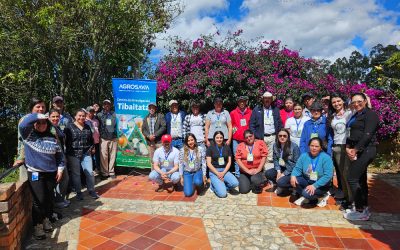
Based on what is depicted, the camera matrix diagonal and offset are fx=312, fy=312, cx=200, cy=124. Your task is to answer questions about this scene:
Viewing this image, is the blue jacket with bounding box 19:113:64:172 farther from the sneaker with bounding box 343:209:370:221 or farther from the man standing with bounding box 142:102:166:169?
the sneaker with bounding box 343:209:370:221

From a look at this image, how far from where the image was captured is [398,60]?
6539 millimetres

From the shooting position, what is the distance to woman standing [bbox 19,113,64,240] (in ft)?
12.6

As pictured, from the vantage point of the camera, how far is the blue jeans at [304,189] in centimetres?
486

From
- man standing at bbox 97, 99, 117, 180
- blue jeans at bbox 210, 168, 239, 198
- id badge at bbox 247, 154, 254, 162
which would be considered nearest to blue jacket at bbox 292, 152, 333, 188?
id badge at bbox 247, 154, 254, 162

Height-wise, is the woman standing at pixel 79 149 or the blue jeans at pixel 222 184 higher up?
the woman standing at pixel 79 149

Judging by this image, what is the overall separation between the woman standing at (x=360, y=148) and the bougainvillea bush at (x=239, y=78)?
146 inches

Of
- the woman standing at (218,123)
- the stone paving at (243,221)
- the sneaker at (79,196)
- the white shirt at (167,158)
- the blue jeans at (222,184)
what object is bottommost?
the stone paving at (243,221)

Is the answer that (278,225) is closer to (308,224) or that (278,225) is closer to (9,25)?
(308,224)

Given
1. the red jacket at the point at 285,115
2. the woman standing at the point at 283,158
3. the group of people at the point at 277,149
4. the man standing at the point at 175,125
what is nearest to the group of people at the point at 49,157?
the group of people at the point at 277,149

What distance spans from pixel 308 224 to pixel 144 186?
3329mm

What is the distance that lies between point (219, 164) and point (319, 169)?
1.77 meters

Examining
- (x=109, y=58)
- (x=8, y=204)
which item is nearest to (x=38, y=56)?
(x=109, y=58)

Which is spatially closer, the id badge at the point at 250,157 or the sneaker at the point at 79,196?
the sneaker at the point at 79,196

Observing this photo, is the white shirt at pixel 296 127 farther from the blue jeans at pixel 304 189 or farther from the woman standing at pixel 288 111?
the blue jeans at pixel 304 189
